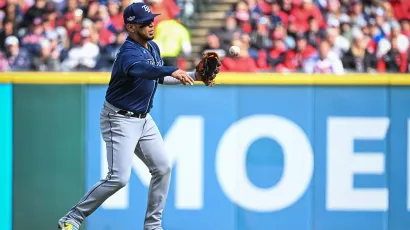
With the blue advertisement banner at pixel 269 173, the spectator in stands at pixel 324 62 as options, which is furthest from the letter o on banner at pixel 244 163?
the spectator in stands at pixel 324 62

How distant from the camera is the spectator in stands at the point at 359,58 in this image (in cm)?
1001

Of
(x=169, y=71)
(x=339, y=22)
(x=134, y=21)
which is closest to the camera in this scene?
(x=169, y=71)

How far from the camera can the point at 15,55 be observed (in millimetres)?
11016

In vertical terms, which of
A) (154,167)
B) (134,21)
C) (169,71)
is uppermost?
(134,21)

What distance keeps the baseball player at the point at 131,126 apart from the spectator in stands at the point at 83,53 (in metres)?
3.40

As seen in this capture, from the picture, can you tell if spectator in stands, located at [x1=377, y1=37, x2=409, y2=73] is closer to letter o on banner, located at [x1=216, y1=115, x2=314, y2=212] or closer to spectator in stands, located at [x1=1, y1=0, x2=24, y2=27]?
letter o on banner, located at [x1=216, y1=115, x2=314, y2=212]

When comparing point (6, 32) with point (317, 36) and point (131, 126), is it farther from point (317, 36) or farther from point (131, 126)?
point (131, 126)

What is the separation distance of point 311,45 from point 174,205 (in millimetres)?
3835

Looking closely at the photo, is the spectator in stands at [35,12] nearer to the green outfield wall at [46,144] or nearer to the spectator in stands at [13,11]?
the spectator in stands at [13,11]

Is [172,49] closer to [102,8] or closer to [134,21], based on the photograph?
[102,8]

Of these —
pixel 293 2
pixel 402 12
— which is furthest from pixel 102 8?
pixel 402 12

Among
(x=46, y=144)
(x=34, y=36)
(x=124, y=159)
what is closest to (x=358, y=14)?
(x=34, y=36)

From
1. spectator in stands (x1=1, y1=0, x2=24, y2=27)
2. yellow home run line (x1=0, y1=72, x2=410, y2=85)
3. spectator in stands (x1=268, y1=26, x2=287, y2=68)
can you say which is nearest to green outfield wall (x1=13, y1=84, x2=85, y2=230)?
yellow home run line (x1=0, y1=72, x2=410, y2=85)

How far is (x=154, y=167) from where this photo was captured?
6.82 metres
